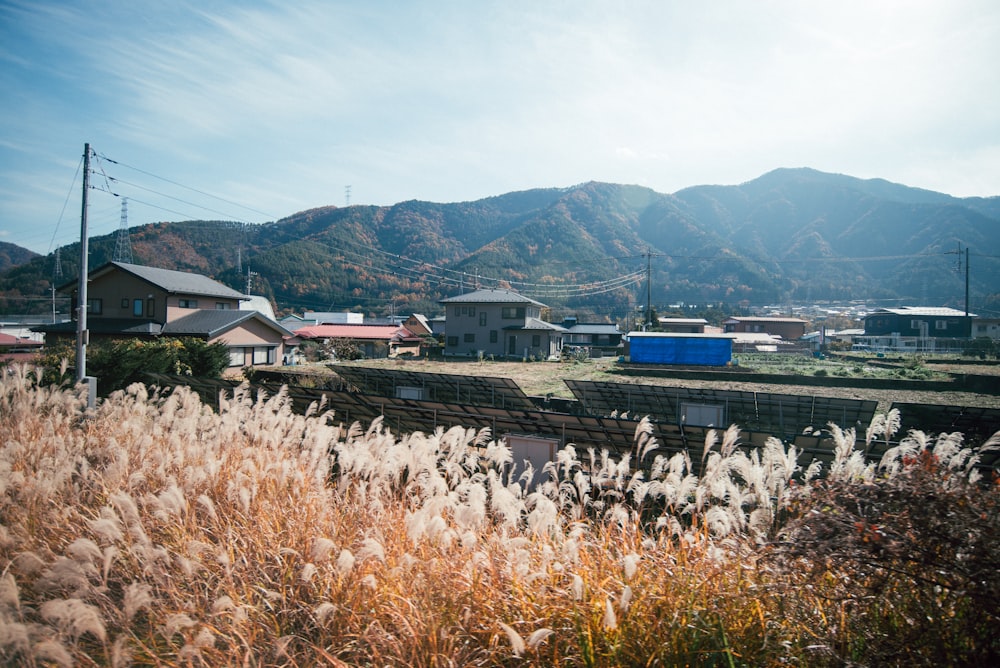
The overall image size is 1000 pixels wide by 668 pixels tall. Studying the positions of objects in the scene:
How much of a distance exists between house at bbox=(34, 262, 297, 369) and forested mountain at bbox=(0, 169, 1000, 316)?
1852 centimetres

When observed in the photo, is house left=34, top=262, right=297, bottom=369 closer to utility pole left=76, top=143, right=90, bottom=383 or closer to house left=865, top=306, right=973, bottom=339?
utility pole left=76, top=143, right=90, bottom=383

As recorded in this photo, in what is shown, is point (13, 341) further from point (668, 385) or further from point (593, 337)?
point (593, 337)

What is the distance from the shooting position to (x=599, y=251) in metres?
112

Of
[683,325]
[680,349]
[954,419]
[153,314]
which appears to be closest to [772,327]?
[683,325]

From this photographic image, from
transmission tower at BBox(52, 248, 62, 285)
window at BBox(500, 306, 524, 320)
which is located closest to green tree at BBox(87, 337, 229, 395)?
window at BBox(500, 306, 524, 320)

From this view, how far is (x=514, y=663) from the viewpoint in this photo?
253 centimetres

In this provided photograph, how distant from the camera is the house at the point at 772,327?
188ft

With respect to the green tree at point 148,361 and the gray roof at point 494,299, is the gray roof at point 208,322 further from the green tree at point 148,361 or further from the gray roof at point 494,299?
the gray roof at point 494,299

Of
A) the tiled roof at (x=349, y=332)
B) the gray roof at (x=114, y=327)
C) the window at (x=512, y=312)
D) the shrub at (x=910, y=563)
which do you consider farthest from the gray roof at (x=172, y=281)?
the shrub at (x=910, y=563)

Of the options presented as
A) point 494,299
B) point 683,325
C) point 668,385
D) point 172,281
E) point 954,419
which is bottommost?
point 668,385

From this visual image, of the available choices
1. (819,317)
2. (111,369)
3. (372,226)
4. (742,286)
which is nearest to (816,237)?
(742,286)

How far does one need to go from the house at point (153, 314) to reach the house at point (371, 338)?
36.8 feet

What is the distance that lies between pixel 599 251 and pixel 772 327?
57.5 metres

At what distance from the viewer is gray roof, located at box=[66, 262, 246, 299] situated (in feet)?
79.3
